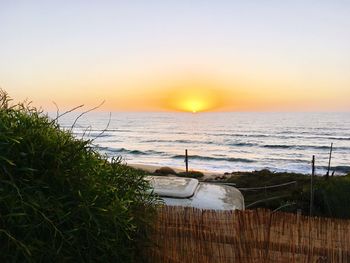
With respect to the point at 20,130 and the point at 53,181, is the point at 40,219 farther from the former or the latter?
the point at 20,130

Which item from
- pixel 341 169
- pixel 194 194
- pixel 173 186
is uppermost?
pixel 173 186

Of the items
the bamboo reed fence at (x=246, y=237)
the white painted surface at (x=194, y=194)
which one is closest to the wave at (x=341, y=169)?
the white painted surface at (x=194, y=194)

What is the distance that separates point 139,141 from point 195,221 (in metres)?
66.1

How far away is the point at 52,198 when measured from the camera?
92.4 inches

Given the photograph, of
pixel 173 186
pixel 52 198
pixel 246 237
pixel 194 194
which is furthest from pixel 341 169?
pixel 52 198

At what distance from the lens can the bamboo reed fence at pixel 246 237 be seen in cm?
381

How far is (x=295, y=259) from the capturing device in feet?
12.7

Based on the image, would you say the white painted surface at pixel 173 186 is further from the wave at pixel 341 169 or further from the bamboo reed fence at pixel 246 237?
the wave at pixel 341 169

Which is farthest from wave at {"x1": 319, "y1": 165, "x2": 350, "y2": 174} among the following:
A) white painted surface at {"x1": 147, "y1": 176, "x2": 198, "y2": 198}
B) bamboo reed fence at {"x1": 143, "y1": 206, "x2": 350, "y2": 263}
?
bamboo reed fence at {"x1": 143, "y1": 206, "x2": 350, "y2": 263}

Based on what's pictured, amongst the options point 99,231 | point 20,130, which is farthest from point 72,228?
point 20,130

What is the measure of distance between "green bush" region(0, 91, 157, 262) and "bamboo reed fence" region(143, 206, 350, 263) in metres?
1.12

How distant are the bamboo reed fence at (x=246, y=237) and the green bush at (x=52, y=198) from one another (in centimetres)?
112

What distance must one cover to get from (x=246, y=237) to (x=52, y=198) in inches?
83.6

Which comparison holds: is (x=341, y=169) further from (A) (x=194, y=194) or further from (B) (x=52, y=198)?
(B) (x=52, y=198)
